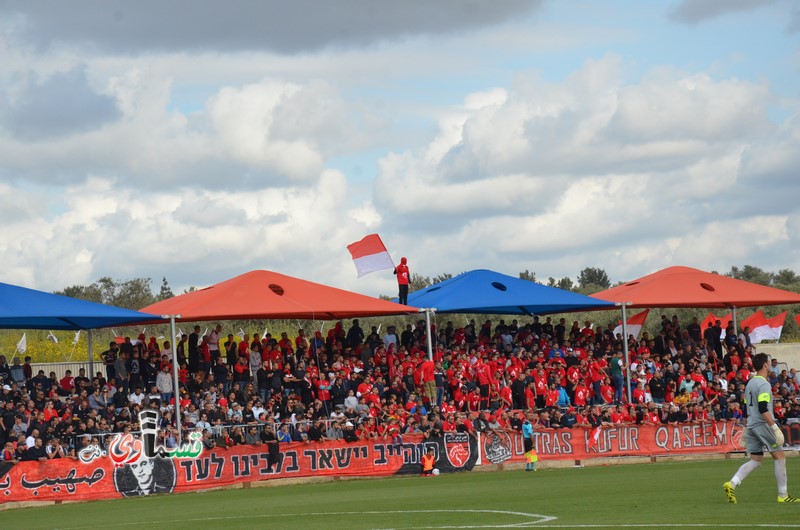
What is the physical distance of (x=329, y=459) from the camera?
2664cm

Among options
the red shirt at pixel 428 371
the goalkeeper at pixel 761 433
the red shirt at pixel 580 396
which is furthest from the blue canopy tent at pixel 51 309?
the goalkeeper at pixel 761 433

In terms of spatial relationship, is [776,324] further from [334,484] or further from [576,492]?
[576,492]

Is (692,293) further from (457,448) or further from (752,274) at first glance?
(752,274)

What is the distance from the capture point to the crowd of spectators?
27.3 meters

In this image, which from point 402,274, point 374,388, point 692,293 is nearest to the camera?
point 374,388

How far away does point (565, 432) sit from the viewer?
2877 cm

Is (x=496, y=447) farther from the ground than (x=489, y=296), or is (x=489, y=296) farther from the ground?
(x=489, y=296)

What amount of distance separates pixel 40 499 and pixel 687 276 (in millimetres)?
22291

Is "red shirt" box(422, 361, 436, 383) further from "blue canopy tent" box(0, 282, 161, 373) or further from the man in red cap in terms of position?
"blue canopy tent" box(0, 282, 161, 373)

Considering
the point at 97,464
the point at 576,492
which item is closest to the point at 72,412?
the point at 97,464

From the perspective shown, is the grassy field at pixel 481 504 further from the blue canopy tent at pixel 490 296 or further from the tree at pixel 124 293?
the tree at pixel 124 293

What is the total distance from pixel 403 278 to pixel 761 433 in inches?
832

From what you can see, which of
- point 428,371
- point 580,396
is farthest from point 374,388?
point 580,396

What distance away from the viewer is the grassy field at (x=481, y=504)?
1296 cm
